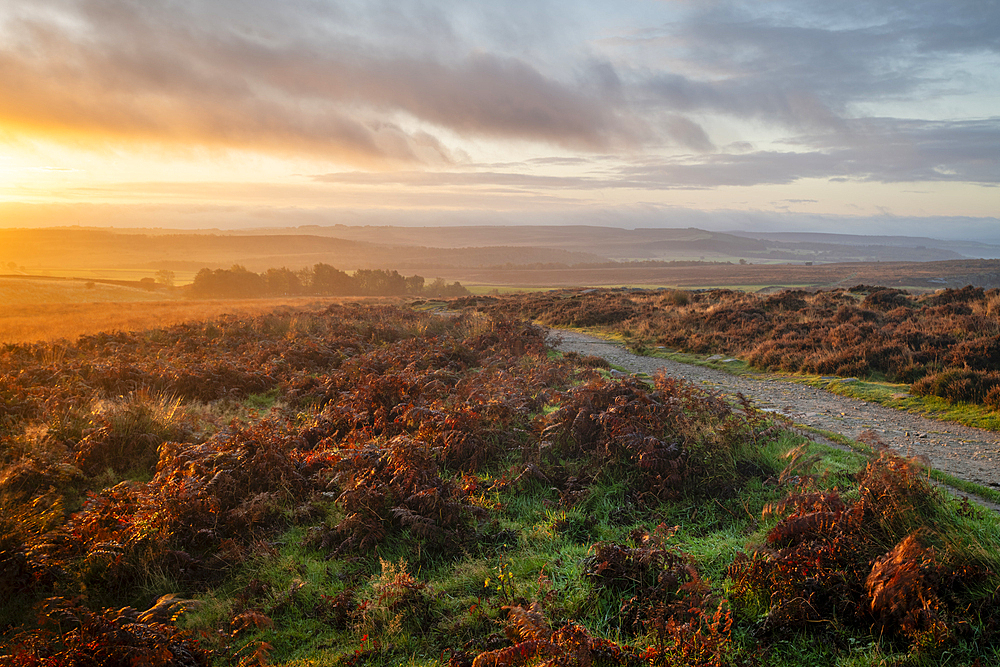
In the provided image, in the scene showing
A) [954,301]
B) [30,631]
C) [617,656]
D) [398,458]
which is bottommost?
[30,631]

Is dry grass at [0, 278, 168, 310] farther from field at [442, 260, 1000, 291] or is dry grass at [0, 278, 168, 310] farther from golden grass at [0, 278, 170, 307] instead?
field at [442, 260, 1000, 291]

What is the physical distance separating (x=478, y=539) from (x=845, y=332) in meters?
14.8

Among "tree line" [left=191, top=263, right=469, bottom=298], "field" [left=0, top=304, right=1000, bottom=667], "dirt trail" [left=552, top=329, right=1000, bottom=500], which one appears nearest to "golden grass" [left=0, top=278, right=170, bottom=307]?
"tree line" [left=191, top=263, right=469, bottom=298]

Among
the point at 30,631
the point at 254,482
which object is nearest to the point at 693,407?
the point at 254,482

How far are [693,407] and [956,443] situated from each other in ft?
13.9

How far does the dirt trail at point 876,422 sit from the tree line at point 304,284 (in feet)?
211

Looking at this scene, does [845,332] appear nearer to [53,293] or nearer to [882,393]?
[882,393]

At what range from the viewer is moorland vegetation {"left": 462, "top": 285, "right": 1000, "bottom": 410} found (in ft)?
36.8

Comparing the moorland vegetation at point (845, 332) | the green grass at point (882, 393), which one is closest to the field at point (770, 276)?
the moorland vegetation at point (845, 332)

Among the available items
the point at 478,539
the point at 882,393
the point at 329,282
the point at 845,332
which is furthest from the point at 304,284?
the point at 478,539

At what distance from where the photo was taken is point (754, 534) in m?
4.82

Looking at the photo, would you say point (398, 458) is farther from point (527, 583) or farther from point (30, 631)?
point (30, 631)

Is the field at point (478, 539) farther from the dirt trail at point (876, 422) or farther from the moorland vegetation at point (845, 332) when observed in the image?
the moorland vegetation at point (845, 332)

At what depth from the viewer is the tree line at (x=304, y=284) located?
7738 centimetres
